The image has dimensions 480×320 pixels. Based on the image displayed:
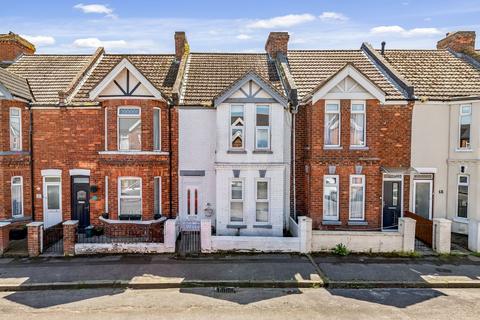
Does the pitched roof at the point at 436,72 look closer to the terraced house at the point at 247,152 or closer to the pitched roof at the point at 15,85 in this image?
the terraced house at the point at 247,152

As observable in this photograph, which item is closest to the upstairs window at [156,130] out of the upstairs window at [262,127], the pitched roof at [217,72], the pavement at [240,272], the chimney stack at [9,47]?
the pitched roof at [217,72]

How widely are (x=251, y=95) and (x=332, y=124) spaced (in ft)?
11.6

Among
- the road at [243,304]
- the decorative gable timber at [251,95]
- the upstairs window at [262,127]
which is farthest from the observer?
the upstairs window at [262,127]

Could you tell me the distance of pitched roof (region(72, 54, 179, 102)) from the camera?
15.5 m

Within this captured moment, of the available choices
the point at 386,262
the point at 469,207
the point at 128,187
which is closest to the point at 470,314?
the point at 386,262

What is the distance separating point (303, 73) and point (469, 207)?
31.4ft

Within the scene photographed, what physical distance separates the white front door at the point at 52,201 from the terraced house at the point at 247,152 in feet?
0.17

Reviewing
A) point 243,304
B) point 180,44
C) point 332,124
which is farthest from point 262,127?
point 180,44

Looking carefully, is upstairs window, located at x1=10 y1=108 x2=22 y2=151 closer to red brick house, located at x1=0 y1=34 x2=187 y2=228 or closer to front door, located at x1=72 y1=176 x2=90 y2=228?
red brick house, located at x1=0 y1=34 x2=187 y2=228

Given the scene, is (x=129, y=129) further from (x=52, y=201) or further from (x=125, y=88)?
(x=52, y=201)

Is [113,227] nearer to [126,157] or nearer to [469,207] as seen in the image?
[126,157]

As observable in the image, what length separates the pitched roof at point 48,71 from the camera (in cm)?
1549

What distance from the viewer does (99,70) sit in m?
17.4

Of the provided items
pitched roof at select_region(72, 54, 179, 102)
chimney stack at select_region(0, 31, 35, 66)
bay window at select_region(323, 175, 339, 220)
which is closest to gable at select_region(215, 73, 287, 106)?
pitched roof at select_region(72, 54, 179, 102)
